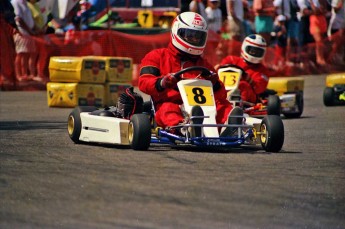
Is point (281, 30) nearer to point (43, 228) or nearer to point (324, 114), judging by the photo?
point (324, 114)

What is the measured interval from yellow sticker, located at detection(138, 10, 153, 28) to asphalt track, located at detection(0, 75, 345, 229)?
11604 millimetres

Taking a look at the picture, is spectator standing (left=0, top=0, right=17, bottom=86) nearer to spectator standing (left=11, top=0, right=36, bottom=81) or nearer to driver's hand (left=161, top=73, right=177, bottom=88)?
spectator standing (left=11, top=0, right=36, bottom=81)

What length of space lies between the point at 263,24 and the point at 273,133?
11942mm

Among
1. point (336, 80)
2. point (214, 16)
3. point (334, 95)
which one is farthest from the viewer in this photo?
point (214, 16)

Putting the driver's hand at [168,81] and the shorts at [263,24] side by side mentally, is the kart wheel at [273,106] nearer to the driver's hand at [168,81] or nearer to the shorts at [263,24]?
the driver's hand at [168,81]

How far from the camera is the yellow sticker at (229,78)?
1420 cm

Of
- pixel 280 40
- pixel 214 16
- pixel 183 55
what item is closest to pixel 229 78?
pixel 183 55

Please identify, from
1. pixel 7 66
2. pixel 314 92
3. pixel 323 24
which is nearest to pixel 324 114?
pixel 314 92

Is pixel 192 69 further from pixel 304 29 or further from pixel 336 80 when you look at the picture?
pixel 304 29

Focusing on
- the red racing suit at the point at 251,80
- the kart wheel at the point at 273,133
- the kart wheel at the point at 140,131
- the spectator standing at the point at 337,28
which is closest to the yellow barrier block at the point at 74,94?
the red racing suit at the point at 251,80

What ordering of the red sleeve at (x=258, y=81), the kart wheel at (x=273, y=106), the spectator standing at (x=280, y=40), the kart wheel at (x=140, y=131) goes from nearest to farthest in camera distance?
1. the kart wheel at (x=140, y=131)
2. the kart wheel at (x=273, y=106)
3. the red sleeve at (x=258, y=81)
4. the spectator standing at (x=280, y=40)

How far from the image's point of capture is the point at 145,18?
76.6ft

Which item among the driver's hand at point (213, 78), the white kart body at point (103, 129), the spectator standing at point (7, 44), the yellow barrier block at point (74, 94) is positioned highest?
the driver's hand at point (213, 78)

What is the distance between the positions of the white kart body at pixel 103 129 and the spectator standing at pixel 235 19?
35.5 feet
